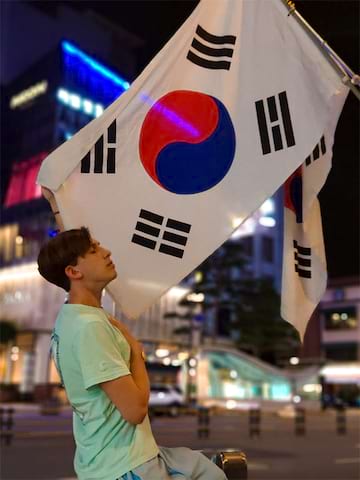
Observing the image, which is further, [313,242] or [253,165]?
[313,242]

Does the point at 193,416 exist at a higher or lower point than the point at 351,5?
lower

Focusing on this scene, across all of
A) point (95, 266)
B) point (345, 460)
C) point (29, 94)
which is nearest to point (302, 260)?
point (95, 266)

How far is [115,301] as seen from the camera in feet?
9.96

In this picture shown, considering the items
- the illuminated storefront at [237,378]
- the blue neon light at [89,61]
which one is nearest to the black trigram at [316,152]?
the illuminated storefront at [237,378]

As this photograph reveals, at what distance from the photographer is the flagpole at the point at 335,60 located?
128 inches

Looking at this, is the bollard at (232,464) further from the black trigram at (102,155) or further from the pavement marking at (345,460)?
the pavement marking at (345,460)

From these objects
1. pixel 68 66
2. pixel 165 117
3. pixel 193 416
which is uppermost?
pixel 68 66

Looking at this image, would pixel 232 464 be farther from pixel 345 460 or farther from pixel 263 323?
pixel 263 323

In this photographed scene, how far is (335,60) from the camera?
3318mm

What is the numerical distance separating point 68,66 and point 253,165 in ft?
160

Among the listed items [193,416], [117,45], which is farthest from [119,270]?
[117,45]

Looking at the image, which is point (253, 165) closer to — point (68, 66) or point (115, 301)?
point (115, 301)

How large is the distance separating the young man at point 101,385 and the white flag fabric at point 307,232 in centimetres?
155

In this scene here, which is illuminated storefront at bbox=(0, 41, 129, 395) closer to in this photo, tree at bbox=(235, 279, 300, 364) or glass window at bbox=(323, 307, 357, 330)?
tree at bbox=(235, 279, 300, 364)
